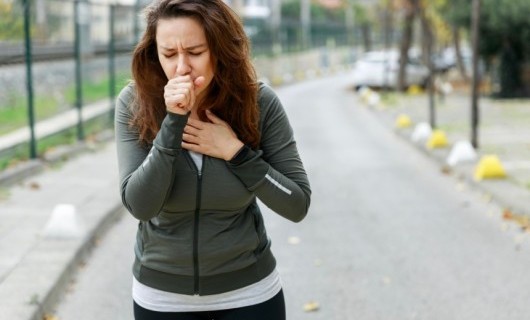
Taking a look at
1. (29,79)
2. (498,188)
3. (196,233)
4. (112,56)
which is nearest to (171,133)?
(196,233)

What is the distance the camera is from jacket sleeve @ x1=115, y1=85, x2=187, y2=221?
2426 mm

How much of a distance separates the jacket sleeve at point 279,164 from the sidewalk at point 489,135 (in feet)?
21.3

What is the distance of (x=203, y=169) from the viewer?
101 inches

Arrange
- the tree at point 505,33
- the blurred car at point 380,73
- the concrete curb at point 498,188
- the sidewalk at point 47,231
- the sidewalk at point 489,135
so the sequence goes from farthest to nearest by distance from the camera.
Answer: the blurred car at point 380,73 → the tree at point 505,33 → the sidewalk at point 489,135 → the concrete curb at point 498,188 → the sidewalk at point 47,231

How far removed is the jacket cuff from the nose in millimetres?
112

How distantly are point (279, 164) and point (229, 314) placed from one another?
17.8 inches

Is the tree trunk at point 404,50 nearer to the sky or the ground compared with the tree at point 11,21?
nearer to the ground

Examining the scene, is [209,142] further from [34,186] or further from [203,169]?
[34,186]

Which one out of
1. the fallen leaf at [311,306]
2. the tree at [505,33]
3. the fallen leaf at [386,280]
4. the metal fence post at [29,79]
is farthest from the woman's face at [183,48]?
the tree at [505,33]

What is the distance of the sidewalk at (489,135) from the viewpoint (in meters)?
10.4

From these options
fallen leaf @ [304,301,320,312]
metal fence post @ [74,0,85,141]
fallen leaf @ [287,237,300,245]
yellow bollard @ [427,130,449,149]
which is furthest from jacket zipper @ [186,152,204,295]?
yellow bollard @ [427,130,449,149]

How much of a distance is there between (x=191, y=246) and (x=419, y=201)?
816 cm

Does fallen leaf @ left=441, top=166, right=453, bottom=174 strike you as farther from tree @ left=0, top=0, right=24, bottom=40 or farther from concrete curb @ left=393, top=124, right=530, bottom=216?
tree @ left=0, top=0, right=24, bottom=40

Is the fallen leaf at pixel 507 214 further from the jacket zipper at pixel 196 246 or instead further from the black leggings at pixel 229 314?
the jacket zipper at pixel 196 246
